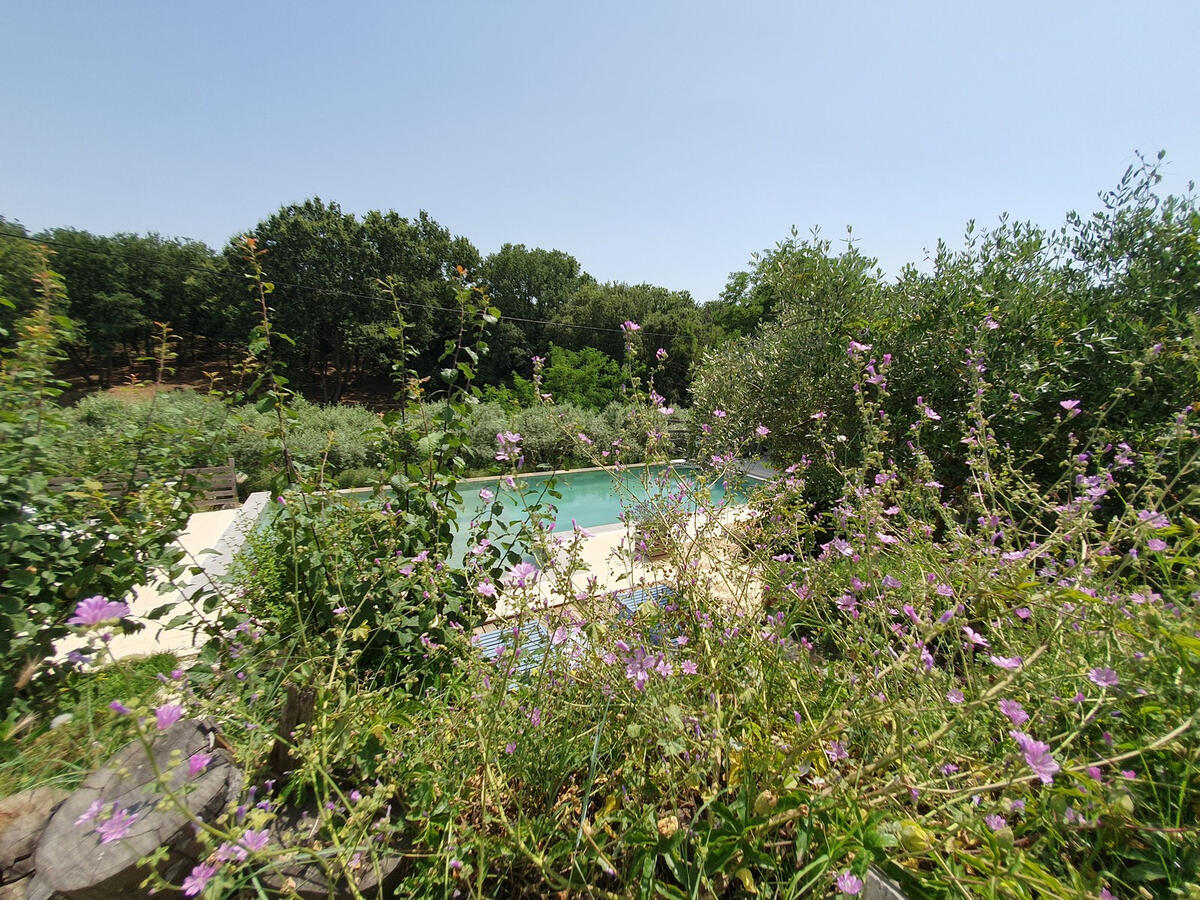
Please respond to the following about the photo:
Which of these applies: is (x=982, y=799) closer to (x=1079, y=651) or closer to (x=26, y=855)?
(x=1079, y=651)

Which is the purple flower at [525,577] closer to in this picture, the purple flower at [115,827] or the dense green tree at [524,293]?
the purple flower at [115,827]

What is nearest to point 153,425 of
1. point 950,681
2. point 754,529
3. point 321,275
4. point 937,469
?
point 754,529

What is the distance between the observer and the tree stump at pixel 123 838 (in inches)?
42.8

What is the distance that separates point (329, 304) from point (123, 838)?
2547cm

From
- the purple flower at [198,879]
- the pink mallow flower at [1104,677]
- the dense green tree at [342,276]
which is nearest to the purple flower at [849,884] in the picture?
the pink mallow flower at [1104,677]

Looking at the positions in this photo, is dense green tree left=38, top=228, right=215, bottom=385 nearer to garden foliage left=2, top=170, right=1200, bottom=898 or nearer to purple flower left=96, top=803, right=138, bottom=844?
garden foliage left=2, top=170, right=1200, bottom=898

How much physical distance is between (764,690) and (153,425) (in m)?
2.78

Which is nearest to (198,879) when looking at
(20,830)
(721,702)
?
(721,702)

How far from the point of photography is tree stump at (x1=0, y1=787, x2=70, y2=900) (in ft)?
4.54

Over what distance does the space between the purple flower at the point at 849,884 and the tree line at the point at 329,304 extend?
729 inches

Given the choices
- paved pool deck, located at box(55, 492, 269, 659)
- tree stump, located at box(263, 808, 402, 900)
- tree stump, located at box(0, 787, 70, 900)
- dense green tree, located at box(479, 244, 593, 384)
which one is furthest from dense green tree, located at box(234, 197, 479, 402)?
tree stump, located at box(263, 808, 402, 900)

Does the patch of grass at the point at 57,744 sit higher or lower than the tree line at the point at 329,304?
lower

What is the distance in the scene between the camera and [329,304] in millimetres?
22328

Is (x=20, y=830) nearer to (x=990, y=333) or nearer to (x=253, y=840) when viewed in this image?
(x=253, y=840)
